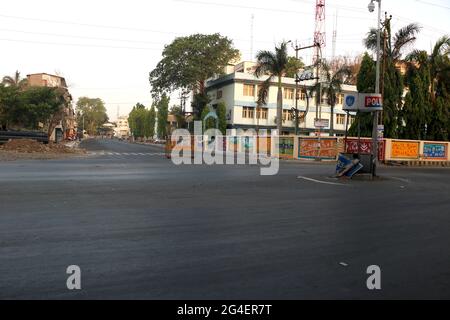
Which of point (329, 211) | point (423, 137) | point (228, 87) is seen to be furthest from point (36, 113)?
point (329, 211)

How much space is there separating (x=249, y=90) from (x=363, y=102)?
39635mm

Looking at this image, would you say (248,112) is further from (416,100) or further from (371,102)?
(371,102)

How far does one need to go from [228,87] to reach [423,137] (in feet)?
89.9

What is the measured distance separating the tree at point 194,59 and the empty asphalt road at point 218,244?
51811 mm

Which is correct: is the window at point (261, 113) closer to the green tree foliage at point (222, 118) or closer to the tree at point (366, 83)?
the green tree foliage at point (222, 118)

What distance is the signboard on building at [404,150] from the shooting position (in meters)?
34.2

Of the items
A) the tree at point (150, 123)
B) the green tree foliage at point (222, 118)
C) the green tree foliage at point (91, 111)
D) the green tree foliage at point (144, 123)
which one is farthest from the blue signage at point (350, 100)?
the green tree foliage at point (91, 111)

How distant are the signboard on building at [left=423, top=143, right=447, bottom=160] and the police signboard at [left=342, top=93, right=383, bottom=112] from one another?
65.1 ft

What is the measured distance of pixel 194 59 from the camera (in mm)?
62688

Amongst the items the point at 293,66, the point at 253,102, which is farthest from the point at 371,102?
the point at 293,66

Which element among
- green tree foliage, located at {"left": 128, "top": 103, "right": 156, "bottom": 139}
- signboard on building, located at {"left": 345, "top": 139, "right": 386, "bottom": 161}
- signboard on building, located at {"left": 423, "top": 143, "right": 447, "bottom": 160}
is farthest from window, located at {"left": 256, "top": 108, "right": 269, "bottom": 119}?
green tree foliage, located at {"left": 128, "top": 103, "right": 156, "bottom": 139}

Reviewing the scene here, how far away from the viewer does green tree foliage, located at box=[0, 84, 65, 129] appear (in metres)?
50.9

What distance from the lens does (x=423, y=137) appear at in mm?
39250

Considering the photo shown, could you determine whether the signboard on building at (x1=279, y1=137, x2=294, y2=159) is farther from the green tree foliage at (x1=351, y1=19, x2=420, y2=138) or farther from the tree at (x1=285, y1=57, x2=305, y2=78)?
the tree at (x1=285, y1=57, x2=305, y2=78)
